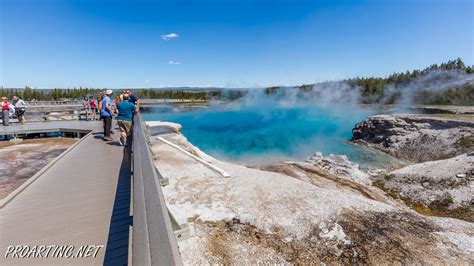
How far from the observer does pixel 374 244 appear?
436cm

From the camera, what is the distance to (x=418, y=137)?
2002cm

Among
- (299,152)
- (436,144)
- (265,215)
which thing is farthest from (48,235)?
(436,144)

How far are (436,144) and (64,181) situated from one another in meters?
23.4

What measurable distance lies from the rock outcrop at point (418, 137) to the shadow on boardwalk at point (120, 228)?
2008 cm

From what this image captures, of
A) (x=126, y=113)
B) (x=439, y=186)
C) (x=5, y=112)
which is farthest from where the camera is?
(x=5, y=112)

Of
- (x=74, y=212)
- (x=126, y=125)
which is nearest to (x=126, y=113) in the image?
(x=126, y=125)

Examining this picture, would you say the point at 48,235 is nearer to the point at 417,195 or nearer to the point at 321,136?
the point at 417,195

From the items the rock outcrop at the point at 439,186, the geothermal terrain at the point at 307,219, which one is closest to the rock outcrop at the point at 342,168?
the rock outcrop at the point at 439,186

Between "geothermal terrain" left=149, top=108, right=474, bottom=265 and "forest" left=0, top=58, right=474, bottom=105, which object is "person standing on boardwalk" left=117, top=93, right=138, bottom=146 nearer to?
"geothermal terrain" left=149, top=108, right=474, bottom=265

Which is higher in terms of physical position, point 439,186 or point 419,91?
point 419,91

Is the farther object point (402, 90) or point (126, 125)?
point (402, 90)

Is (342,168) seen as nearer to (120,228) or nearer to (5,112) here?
(120,228)

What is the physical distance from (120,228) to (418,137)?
24215 millimetres

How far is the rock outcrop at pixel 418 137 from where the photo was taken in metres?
16.7
